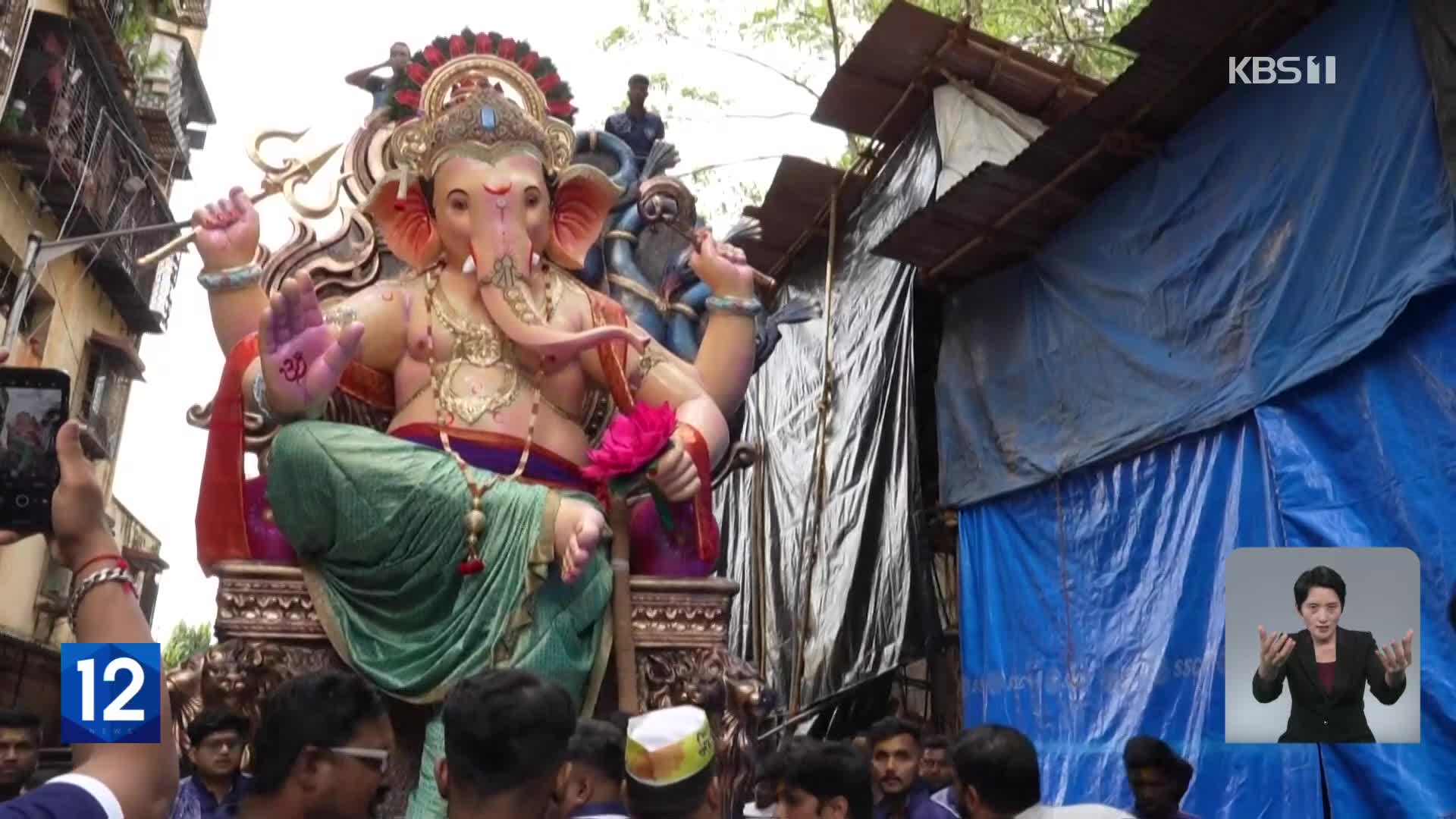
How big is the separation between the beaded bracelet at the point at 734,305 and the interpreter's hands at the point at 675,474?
85cm

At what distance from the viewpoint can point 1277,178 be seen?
5383mm

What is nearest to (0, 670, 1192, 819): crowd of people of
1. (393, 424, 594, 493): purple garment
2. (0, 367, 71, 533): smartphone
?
(0, 367, 71, 533): smartphone

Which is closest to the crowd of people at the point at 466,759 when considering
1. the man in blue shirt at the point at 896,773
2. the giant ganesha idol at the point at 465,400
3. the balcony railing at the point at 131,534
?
the man in blue shirt at the point at 896,773

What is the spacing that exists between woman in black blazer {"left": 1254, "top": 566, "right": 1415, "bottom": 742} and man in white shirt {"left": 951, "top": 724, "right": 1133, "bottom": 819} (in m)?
0.50

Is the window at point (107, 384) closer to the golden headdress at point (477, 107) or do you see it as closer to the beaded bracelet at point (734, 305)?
the golden headdress at point (477, 107)

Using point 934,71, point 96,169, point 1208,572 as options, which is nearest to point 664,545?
point 1208,572

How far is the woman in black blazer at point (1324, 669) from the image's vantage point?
279 centimetres

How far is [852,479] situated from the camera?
26.4 feet

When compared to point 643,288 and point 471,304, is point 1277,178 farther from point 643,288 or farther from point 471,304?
point 471,304

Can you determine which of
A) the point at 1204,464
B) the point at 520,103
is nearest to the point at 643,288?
the point at 520,103

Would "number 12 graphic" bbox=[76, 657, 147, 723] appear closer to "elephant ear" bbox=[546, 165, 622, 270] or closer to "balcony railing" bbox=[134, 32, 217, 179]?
"elephant ear" bbox=[546, 165, 622, 270]

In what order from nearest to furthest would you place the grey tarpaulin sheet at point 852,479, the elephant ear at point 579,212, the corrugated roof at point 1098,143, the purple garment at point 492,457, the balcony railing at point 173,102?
the purple garment at point 492,457
the corrugated roof at point 1098,143
the elephant ear at point 579,212
the grey tarpaulin sheet at point 852,479
the balcony railing at point 173,102

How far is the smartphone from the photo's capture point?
201 cm

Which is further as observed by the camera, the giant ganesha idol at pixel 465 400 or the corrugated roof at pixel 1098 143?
the corrugated roof at pixel 1098 143
